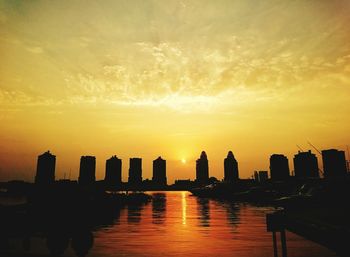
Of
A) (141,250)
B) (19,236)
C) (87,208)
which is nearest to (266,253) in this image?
(141,250)

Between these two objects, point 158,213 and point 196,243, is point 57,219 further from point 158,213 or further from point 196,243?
point 196,243

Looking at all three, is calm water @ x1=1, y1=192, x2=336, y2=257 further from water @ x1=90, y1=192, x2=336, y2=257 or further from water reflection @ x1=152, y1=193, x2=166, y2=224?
water reflection @ x1=152, y1=193, x2=166, y2=224

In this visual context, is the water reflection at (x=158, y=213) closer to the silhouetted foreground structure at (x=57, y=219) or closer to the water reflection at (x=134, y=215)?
the water reflection at (x=134, y=215)

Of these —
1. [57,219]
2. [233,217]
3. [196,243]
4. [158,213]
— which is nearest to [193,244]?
[196,243]

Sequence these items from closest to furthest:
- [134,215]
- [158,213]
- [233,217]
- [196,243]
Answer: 1. [196,243]
2. [233,217]
3. [134,215]
4. [158,213]

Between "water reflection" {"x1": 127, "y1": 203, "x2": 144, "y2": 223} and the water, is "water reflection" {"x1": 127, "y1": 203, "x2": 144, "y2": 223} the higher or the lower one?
the lower one

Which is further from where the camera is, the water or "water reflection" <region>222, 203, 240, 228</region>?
"water reflection" <region>222, 203, 240, 228</region>

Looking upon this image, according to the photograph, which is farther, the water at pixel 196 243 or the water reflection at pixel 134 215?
the water reflection at pixel 134 215

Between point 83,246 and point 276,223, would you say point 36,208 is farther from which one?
point 276,223

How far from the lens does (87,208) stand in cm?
4794

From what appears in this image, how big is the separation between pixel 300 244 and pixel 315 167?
189 metres

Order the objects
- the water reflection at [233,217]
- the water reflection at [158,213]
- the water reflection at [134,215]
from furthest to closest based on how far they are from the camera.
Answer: the water reflection at [134,215] < the water reflection at [158,213] < the water reflection at [233,217]

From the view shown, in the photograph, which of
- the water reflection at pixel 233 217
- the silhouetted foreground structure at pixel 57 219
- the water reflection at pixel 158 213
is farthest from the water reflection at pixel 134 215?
the water reflection at pixel 233 217

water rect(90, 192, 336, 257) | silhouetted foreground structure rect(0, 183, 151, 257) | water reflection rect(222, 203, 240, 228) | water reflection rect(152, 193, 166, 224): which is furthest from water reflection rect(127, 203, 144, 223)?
water reflection rect(222, 203, 240, 228)
